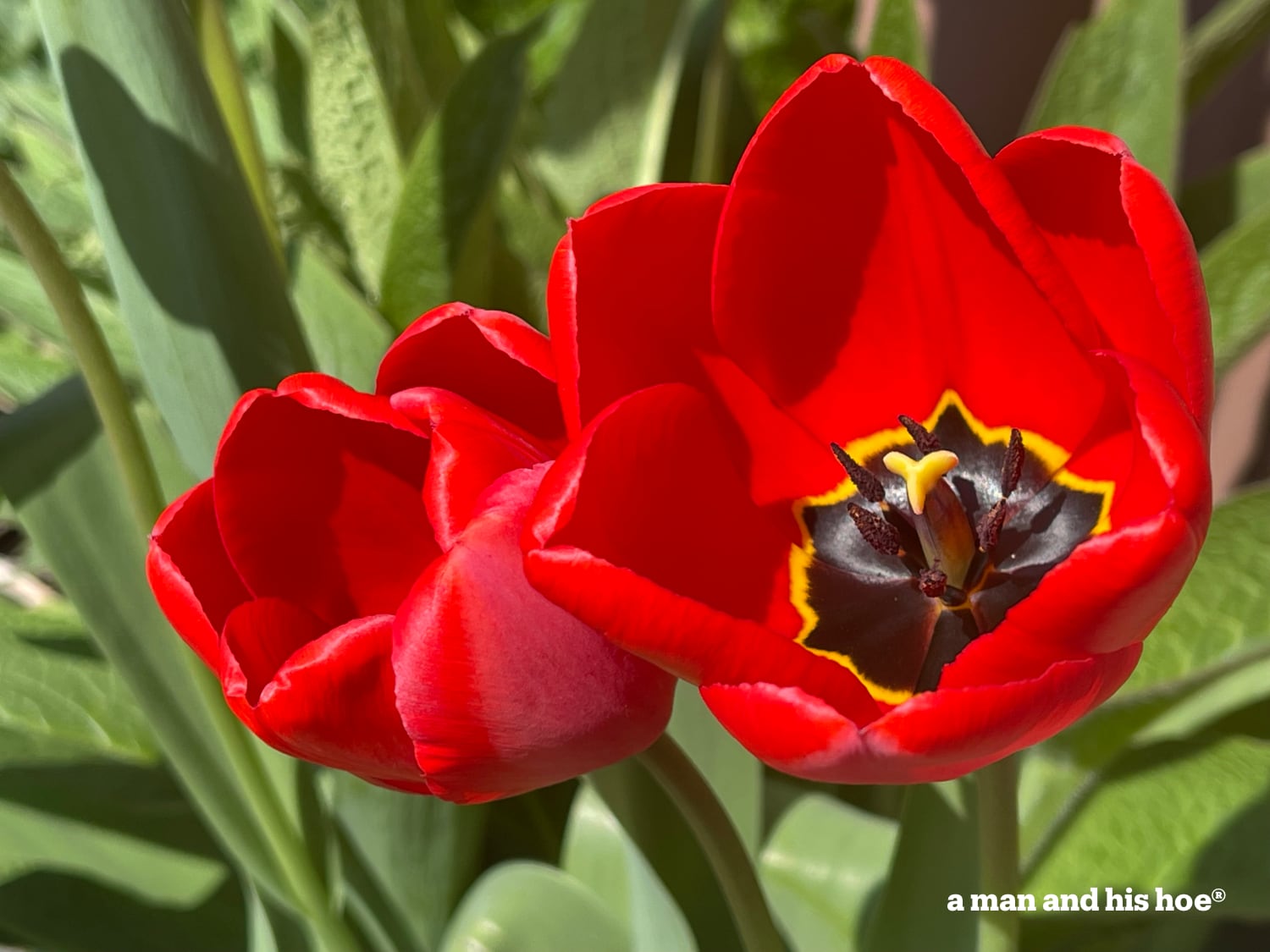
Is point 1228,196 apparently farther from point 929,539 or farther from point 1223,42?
point 929,539

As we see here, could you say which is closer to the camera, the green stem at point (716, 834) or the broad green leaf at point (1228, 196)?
the green stem at point (716, 834)

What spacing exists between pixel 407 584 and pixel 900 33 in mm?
534

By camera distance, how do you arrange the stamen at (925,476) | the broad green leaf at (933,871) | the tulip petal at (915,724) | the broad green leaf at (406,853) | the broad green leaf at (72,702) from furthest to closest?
the broad green leaf at (72,702) < the broad green leaf at (406,853) < the broad green leaf at (933,871) < the stamen at (925,476) < the tulip petal at (915,724)

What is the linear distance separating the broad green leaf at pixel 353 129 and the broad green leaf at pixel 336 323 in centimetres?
12

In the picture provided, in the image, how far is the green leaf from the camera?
0.42 meters

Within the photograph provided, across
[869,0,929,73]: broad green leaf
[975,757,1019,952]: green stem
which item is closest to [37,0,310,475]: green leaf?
[975,757,1019,952]: green stem

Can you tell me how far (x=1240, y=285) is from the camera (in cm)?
60

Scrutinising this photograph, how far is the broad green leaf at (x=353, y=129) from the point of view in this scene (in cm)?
65

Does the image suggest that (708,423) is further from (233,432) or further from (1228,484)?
(1228,484)

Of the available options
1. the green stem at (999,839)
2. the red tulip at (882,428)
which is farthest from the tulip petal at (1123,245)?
the green stem at (999,839)

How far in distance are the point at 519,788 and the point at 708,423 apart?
0.11 metres

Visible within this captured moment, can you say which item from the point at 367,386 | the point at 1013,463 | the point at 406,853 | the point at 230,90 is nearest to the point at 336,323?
the point at 367,386

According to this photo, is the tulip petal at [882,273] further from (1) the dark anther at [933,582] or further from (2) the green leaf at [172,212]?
(2) the green leaf at [172,212]

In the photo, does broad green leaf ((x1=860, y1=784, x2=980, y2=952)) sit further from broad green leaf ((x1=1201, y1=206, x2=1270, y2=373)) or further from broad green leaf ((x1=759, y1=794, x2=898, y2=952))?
broad green leaf ((x1=1201, y1=206, x2=1270, y2=373))
